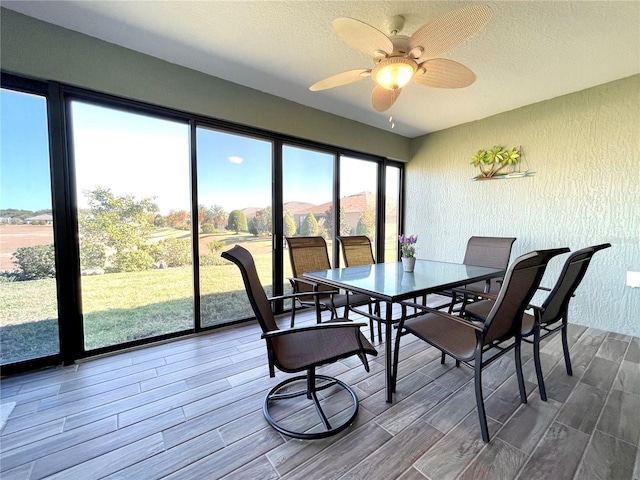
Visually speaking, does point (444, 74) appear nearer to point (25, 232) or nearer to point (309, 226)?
point (309, 226)

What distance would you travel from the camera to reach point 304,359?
4.78 feet

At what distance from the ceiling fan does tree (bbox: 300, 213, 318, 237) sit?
1805 mm

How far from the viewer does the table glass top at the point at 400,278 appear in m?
1.80

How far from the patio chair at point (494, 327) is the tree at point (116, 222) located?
241cm

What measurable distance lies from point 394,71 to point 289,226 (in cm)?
214

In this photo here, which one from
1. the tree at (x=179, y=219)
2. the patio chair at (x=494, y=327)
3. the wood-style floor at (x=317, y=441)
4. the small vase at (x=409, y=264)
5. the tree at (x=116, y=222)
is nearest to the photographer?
the wood-style floor at (x=317, y=441)

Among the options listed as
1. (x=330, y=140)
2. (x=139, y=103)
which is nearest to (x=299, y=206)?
(x=330, y=140)

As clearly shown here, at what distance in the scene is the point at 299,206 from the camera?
11.8 ft

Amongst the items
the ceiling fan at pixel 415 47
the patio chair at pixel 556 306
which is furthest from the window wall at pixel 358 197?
the patio chair at pixel 556 306

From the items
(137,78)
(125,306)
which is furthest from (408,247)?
(137,78)

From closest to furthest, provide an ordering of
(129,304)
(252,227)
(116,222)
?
(116,222)
(129,304)
(252,227)

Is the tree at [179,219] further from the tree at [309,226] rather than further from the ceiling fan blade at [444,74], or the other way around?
the ceiling fan blade at [444,74]

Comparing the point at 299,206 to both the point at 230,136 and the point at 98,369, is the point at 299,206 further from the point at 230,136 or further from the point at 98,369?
the point at 98,369

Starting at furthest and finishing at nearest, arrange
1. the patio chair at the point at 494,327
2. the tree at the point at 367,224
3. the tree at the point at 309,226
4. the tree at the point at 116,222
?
the tree at the point at 367,224
the tree at the point at 309,226
the tree at the point at 116,222
the patio chair at the point at 494,327
